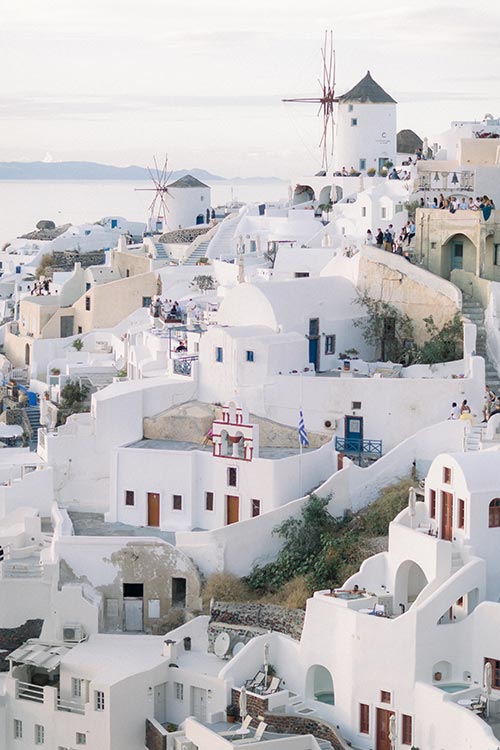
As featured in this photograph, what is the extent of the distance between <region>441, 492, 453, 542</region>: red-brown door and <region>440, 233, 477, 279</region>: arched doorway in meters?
11.2

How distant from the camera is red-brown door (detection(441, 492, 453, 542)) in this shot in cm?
3412

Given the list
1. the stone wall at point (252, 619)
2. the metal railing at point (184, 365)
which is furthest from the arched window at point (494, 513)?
the metal railing at point (184, 365)

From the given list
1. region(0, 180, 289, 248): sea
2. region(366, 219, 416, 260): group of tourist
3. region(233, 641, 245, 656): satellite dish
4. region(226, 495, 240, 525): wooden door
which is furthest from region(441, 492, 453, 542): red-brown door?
region(0, 180, 289, 248): sea

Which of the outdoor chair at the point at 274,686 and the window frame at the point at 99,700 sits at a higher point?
the outdoor chair at the point at 274,686

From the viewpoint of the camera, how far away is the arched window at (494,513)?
110ft

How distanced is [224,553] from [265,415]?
12.8 ft

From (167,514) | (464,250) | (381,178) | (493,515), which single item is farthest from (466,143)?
(493,515)

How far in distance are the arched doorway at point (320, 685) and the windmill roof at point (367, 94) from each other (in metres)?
29.3

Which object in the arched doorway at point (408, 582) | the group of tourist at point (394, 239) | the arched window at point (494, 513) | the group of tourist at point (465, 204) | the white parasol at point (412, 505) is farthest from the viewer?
the group of tourist at point (394, 239)

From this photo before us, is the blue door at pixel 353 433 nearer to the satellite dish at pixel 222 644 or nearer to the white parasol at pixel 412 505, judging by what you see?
the white parasol at pixel 412 505

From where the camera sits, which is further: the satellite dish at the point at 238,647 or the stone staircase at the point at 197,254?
the stone staircase at the point at 197,254

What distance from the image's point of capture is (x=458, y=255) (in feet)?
147

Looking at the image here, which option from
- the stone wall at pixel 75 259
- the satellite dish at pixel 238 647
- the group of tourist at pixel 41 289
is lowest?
the satellite dish at pixel 238 647

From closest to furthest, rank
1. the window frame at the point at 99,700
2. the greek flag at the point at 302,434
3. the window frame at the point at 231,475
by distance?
the window frame at the point at 99,700 < the window frame at the point at 231,475 < the greek flag at the point at 302,434
